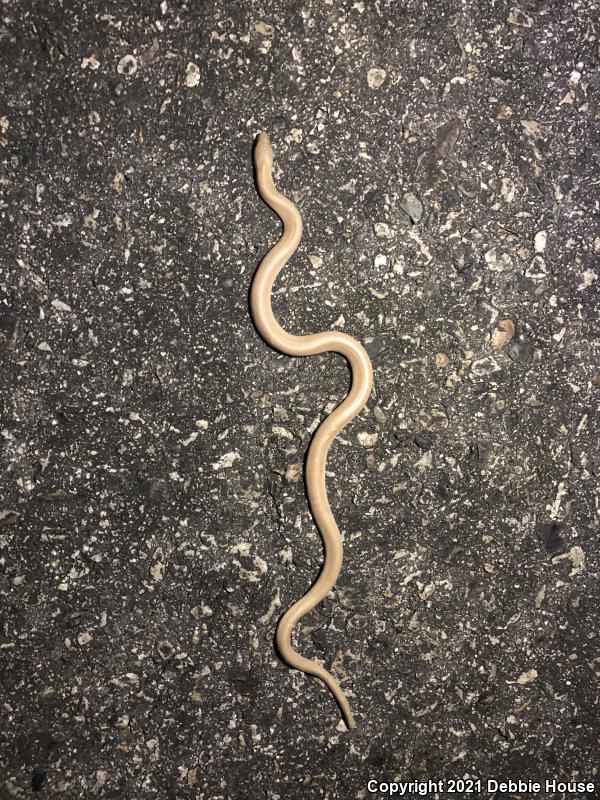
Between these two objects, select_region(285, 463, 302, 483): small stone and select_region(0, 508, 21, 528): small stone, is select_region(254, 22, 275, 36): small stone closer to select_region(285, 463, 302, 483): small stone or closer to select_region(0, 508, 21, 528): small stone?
select_region(285, 463, 302, 483): small stone

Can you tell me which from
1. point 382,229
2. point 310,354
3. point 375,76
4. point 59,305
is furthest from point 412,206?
point 59,305

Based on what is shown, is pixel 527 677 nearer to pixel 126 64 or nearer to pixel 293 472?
pixel 293 472

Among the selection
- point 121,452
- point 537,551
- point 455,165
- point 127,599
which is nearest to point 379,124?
point 455,165

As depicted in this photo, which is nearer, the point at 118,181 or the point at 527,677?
the point at 118,181

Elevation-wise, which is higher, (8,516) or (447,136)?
(447,136)

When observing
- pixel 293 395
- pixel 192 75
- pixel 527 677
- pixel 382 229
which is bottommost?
pixel 527 677

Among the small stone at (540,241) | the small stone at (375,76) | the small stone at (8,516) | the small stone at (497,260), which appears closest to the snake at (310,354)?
the small stone at (375,76)
